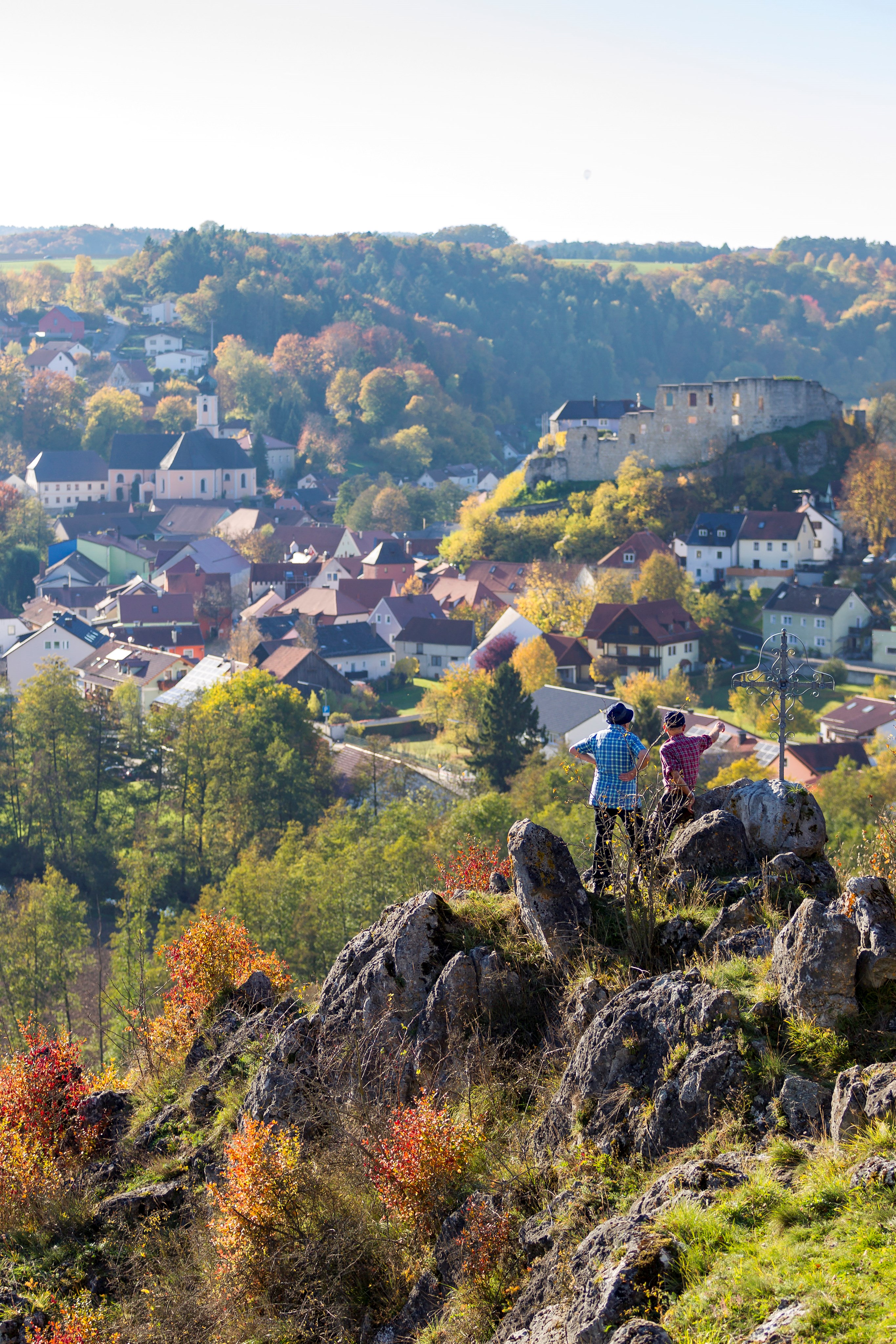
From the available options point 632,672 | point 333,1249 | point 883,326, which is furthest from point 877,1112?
point 883,326

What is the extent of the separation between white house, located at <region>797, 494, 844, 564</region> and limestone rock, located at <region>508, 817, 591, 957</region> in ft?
194

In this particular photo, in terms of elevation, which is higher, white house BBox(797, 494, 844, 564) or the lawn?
white house BBox(797, 494, 844, 564)

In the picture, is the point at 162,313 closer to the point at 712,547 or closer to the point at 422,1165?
the point at 712,547

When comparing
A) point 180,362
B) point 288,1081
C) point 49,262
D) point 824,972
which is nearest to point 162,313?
point 180,362

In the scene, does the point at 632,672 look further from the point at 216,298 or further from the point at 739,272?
the point at 739,272

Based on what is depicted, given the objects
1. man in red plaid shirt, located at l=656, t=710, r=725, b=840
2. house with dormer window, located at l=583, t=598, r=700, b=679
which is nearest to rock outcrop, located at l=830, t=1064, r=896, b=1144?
man in red plaid shirt, located at l=656, t=710, r=725, b=840

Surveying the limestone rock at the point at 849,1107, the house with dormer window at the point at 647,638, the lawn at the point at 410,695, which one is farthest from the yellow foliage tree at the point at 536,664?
the limestone rock at the point at 849,1107

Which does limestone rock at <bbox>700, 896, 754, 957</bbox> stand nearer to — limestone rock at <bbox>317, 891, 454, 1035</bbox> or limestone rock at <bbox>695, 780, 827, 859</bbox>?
limestone rock at <bbox>695, 780, 827, 859</bbox>

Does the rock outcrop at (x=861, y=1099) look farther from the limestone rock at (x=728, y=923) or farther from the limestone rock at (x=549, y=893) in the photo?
the limestone rock at (x=549, y=893)

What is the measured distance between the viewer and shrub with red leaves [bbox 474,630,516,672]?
58.8 meters

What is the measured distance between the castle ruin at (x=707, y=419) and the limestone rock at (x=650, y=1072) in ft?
213

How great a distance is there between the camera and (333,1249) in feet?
23.4

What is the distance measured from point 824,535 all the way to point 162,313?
94.4 meters

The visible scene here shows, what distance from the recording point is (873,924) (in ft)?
21.8
